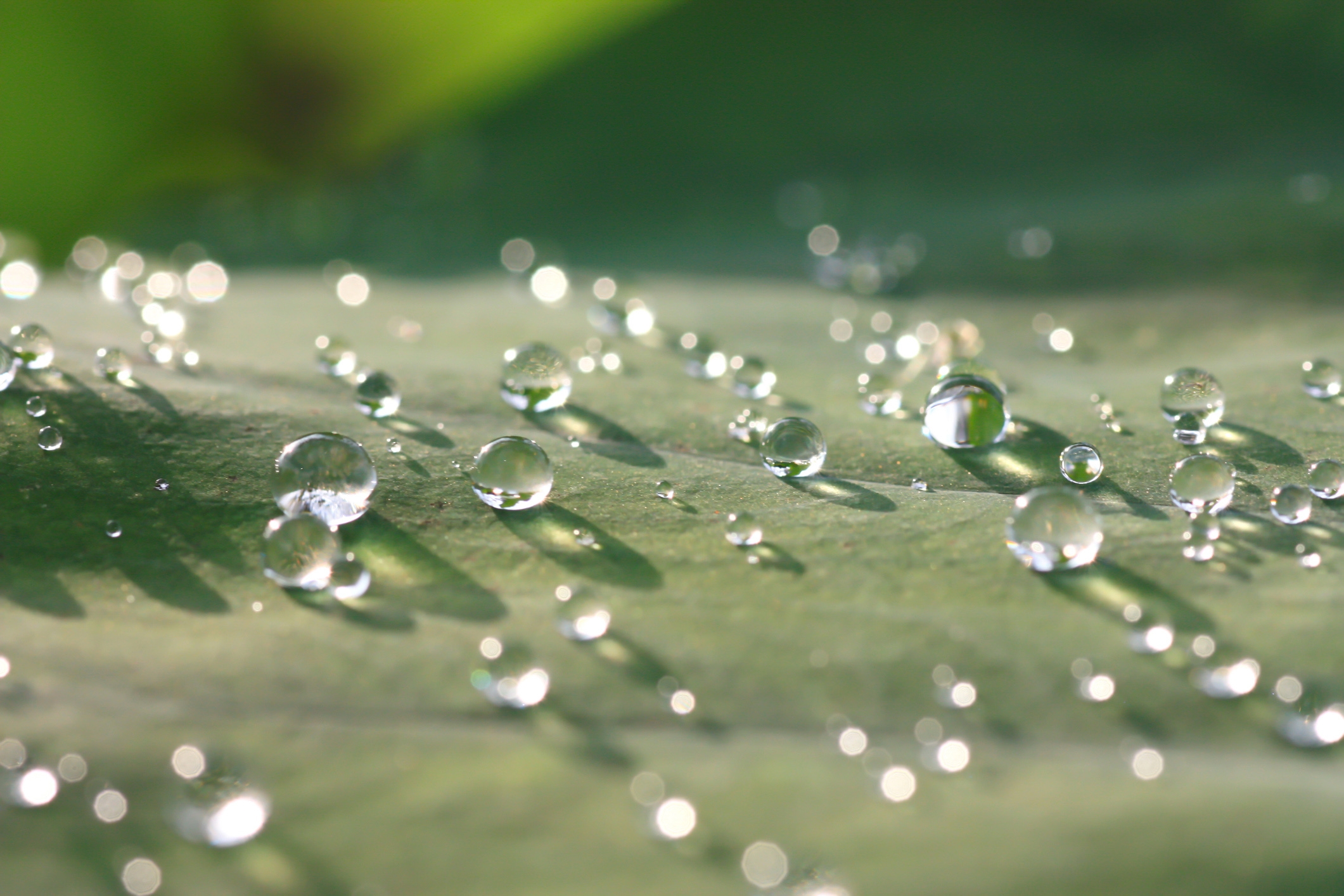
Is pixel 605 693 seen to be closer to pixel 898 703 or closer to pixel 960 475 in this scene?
pixel 898 703

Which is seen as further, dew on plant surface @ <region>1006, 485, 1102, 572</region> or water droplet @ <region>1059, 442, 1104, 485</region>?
water droplet @ <region>1059, 442, 1104, 485</region>

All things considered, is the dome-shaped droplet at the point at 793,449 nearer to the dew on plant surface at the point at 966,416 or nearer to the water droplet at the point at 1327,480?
the dew on plant surface at the point at 966,416

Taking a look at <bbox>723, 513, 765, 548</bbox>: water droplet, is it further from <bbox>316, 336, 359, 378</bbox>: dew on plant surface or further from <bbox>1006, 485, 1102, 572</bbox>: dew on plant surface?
<bbox>316, 336, 359, 378</bbox>: dew on plant surface

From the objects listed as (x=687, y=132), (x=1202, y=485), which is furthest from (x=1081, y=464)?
(x=687, y=132)

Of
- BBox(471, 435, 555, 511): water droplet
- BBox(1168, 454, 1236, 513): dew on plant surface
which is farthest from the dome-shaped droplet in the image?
BBox(1168, 454, 1236, 513): dew on plant surface

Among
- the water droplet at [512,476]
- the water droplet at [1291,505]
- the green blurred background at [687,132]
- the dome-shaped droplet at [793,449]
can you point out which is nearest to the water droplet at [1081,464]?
the water droplet at [1291,505]

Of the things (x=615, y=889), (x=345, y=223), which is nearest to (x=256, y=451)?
(x=615, y=889)
